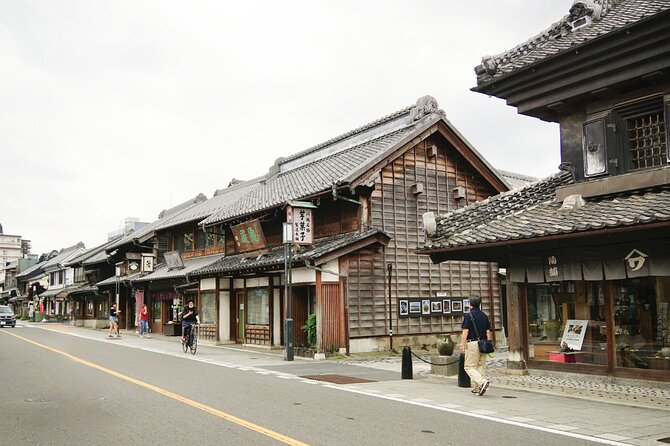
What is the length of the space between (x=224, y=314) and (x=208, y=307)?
1661 mm

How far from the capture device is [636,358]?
11.6 m

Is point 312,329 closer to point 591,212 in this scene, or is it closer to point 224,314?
point 224,314

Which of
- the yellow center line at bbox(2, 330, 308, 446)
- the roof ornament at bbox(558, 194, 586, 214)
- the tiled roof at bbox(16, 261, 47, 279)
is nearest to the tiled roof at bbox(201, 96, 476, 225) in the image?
the roof ornament at bbox(558, 194, 586, 214)

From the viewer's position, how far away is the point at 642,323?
11547 millimetres

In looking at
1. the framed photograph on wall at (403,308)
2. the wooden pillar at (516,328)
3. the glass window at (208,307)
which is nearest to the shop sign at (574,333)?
the wooden pillar at (516,328)

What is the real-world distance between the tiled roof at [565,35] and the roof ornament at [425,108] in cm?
828

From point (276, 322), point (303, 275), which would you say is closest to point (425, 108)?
point (303, 275)

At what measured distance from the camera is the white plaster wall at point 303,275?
67.2ft

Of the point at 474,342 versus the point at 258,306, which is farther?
the point at 258,306

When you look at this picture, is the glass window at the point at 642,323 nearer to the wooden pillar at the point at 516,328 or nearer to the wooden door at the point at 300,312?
the wooden pillar at the point at 516,328

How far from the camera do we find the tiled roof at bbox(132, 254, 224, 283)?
30477 millimetres

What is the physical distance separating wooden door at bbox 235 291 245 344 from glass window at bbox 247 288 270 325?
0.81m

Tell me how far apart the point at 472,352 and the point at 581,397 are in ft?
6.97

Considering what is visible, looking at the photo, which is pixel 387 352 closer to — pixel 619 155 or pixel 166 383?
pixel 166 383
